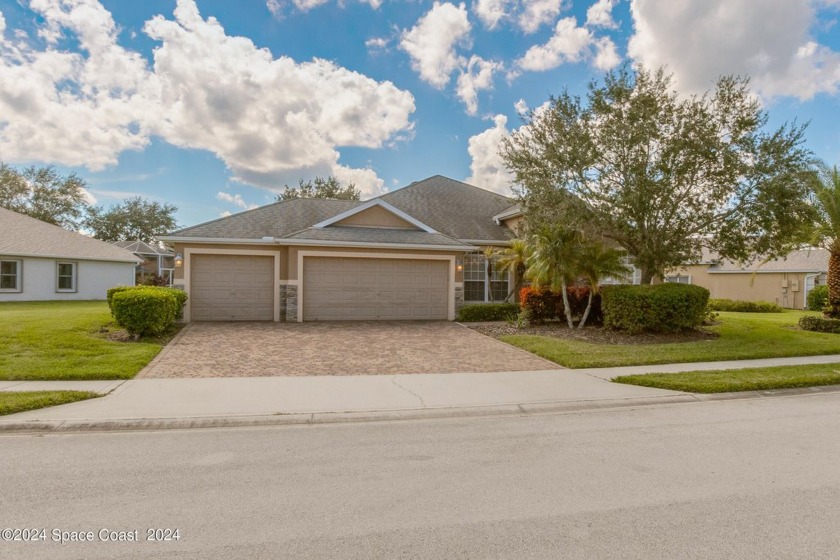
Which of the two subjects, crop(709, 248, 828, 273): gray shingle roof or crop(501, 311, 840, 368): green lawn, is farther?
crop(709, 248, 828, 273): gray shingle roof

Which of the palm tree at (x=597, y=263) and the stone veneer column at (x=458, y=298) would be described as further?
the stone veneer column at (x=458, y=298)

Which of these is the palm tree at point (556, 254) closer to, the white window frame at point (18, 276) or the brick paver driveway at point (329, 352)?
the brick paver driveway at point (329, 352)

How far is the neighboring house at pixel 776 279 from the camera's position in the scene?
85.8 ft

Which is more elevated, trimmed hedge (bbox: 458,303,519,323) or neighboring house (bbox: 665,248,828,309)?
neighboring house (bbox: 665,248,828,309)

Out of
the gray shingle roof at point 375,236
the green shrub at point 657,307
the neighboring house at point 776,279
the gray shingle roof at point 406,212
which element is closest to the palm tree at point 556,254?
the green shrub at point 657,307

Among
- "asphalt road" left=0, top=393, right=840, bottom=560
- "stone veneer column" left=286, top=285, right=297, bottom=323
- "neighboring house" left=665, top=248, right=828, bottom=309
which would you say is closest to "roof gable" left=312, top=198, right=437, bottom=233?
"stone veneer column" left=286, top=285, right=297, bottom=323

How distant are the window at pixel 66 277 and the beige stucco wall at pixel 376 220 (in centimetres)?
1575

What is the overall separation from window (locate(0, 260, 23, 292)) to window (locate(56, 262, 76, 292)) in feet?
5.42

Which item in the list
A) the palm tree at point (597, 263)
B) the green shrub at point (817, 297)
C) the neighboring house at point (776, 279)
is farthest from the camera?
the neighboring house at point (776, 279)

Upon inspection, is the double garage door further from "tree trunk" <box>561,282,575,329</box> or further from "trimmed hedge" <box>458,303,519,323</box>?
"tree trunk" <box>561,282,575,329</box>

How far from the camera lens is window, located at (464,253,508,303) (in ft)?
59.7

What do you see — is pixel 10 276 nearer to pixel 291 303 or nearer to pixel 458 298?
pixel 291 303

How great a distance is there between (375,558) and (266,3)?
1472 cm

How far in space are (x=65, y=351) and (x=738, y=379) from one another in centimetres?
1263
